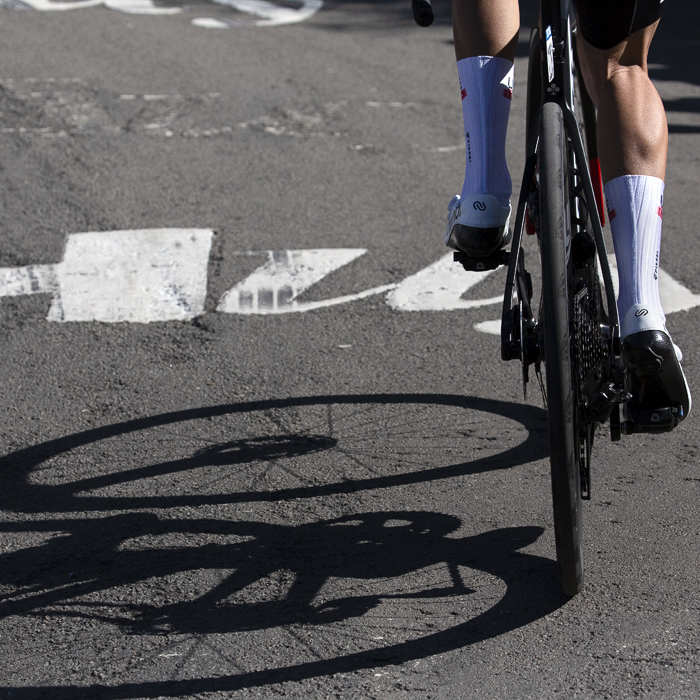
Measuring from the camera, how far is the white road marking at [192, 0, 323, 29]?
10805 mm

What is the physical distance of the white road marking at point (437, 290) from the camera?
4.54 meters

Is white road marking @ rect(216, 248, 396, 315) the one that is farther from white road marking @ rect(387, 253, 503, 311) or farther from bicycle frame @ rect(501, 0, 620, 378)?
bicycle frame @ rect(501, 0, 620, 378)

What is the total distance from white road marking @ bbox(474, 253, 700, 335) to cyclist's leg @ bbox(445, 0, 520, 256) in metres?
1.52

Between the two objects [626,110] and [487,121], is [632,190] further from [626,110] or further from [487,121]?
[487,121]

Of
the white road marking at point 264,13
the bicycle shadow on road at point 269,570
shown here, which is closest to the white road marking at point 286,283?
the bicycle shadow on road at point 269,570

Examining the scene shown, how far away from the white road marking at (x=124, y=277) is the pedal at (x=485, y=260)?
1847 mm

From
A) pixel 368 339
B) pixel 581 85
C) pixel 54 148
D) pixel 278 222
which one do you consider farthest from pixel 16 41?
pixel 581 85

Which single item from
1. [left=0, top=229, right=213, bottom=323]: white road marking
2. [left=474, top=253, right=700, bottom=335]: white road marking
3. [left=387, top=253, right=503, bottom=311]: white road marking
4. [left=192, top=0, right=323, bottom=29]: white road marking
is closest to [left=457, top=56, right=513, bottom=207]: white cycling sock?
[left=474, top=253, right=700, bottom=335]: white road marking

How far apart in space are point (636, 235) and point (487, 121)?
22.3 inches

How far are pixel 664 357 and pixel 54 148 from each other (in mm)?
5320

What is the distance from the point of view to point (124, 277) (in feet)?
15.7

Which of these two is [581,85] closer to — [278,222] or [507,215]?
[507,215]

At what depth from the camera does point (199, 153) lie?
6.66m

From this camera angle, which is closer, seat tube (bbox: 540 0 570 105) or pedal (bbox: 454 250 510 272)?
seat tube (bbox: 540 0 570 105)
